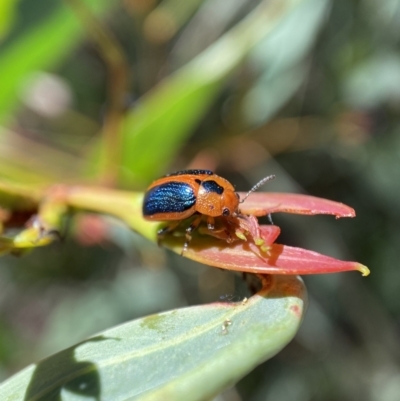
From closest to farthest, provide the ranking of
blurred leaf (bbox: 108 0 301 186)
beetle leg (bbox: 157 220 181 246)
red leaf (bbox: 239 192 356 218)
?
1. red leaf (bbox: 239 192 356 218)
2. beetle leg (bbox: 157 220 181 246)
3. blurred leaf (bbox: 108 0 301 186)

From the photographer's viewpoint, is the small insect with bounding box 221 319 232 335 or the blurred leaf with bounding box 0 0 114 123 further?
the blurred leaf with bounding box 0 0 114 123

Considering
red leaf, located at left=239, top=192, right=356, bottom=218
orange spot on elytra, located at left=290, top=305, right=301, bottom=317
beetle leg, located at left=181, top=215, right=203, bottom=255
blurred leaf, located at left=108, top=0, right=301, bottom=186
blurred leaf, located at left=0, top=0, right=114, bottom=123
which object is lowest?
orange spot on elytra, located at left=290, top=305, right=301, bottom=317

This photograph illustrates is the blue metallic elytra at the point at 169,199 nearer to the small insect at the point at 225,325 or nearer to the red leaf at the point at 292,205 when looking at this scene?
the red leaf at the point at 292,205

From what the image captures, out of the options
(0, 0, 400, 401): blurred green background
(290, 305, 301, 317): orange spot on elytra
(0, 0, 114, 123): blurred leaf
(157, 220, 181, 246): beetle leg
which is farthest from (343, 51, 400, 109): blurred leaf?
(290, 305, 301, 317): orange spot on elytra

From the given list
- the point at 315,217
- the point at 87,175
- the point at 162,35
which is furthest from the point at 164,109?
the point at 315,217

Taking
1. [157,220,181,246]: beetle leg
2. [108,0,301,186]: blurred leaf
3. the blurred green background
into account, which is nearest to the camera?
[157,220,181,246]: beetle leg

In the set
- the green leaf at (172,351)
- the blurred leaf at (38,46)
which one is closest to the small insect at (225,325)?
the green leaf at (172,351)

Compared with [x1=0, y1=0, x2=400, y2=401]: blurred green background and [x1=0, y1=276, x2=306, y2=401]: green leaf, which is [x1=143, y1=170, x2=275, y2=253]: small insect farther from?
[x1=0, y1=0, x2=400, y2=401]: blurred green background
